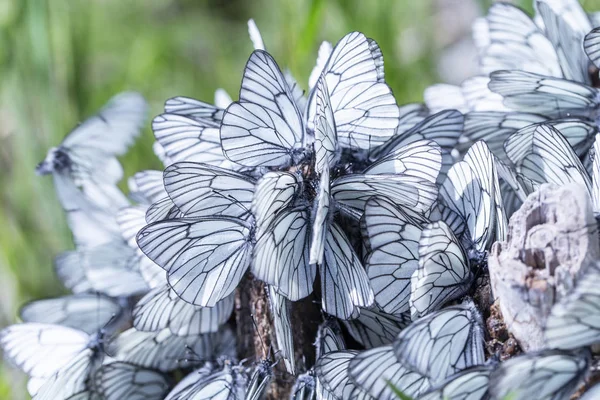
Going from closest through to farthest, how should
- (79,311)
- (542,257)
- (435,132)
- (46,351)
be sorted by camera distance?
1. (542,257)
2. (435,132)
3. (46,351)
4. (79,311)

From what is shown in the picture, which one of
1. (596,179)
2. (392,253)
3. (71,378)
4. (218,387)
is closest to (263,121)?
(392,253)

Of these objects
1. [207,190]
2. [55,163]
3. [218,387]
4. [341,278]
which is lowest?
[218,387]

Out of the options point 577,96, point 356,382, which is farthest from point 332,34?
point 356,382

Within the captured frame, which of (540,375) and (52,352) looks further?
(52,352)

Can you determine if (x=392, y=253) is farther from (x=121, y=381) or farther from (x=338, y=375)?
(x=121, y=381)

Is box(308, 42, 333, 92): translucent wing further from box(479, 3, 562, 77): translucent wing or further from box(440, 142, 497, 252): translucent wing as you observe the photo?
box(479, 3, 562, 77): translucent wing

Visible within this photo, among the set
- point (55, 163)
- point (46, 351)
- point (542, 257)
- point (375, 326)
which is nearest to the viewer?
point (542, 257)

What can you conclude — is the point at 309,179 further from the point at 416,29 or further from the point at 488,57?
the point at 416,29
